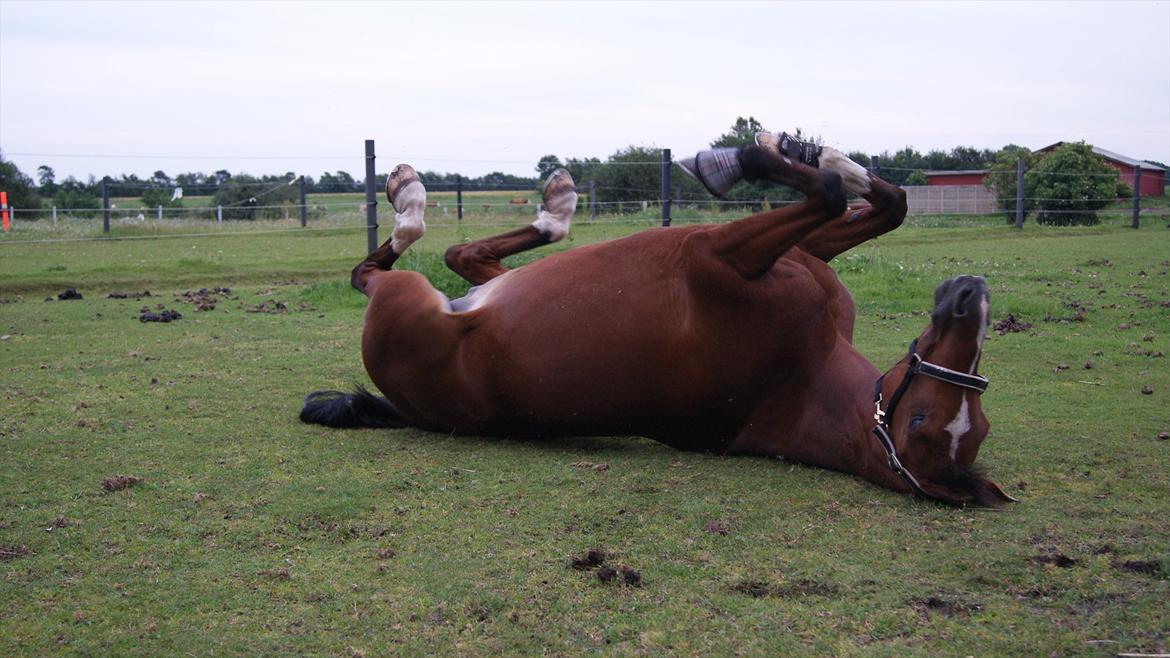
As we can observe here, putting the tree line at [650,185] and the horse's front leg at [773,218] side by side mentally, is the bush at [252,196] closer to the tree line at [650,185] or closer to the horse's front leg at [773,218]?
the tree line at [650,185]

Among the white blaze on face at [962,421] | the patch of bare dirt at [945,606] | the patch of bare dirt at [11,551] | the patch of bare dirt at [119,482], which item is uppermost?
the white blaze on face at [962,421]

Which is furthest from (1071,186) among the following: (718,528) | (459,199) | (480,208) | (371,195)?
(718,528)

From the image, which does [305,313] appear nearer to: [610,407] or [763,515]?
[610,407]

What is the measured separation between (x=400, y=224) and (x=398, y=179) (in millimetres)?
353

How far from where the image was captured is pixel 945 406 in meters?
3.24

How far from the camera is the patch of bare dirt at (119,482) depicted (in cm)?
367

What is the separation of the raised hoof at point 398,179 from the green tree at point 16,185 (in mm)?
Result: 25457

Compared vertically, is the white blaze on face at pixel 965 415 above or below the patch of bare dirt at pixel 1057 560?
above

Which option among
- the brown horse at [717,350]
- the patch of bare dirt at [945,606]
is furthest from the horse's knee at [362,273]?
the patch of bare dirt at [945,606]

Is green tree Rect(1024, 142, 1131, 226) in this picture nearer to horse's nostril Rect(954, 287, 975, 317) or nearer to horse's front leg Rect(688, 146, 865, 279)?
horse's front leg Rect(688, 146, 865, 279)

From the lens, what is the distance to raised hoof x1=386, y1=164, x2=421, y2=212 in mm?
5496

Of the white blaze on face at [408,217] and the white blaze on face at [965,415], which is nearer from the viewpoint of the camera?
the white blaze on face at [965,415]

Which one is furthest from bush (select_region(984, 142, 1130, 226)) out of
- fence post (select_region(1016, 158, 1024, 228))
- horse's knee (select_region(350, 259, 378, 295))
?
horse's knee (select_region(350, 259, 378, 295))

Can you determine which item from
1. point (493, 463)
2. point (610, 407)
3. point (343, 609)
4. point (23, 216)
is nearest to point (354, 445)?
point (493, 463)
